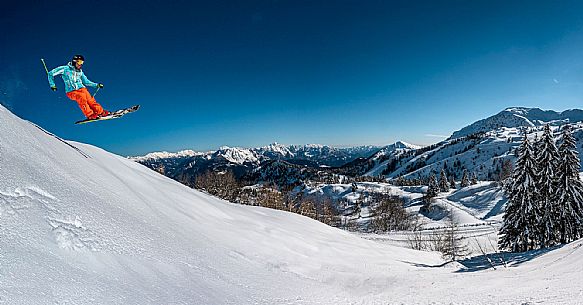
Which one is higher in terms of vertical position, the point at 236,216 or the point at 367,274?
the point at 236,216

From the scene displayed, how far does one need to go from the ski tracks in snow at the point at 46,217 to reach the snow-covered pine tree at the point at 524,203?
3665 cm

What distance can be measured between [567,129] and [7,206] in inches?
1638

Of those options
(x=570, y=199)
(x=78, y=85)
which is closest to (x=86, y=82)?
(x=78, y=85)

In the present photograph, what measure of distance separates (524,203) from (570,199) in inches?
160

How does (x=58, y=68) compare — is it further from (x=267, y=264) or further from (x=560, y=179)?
(x=560, y=179)

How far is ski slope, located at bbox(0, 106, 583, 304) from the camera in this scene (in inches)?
175

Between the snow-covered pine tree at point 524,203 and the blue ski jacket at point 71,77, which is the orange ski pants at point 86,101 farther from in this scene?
the snow-covered pine tree at point 524,203

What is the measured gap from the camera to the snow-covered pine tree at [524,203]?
3009 cm

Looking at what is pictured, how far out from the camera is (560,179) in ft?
97.4

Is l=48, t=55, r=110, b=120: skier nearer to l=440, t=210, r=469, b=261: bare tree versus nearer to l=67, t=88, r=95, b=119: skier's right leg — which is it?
l=67, t=88, r=95, b=119: skier's right leg

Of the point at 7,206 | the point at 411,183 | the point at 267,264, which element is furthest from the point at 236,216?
the point at 411,183

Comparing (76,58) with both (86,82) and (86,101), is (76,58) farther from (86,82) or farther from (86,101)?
(86,101)

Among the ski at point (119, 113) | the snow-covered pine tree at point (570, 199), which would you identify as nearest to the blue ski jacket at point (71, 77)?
the ski at point (119, 113)

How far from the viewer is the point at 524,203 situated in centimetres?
3030
